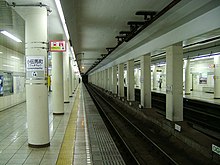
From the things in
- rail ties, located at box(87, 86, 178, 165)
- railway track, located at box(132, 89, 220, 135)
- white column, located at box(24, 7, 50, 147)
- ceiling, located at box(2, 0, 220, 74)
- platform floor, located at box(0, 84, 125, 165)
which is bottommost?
rail ties, located at box(87, 86, 178, 165)

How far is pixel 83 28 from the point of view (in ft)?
33.3

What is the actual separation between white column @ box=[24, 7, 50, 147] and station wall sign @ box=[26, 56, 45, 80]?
0.28ft

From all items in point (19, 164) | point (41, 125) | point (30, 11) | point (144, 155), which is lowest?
point (144, 155)

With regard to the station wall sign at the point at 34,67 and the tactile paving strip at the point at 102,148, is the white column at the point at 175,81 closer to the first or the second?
the tactile paving strip at the point at 102,148

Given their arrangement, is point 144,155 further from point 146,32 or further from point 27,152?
point 146,32

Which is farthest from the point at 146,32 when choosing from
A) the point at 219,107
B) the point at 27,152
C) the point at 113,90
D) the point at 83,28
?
the point at 113,90

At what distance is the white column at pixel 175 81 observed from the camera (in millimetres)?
8898

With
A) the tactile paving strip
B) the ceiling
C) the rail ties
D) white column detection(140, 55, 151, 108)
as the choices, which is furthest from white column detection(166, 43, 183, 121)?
white column detection(140, 55, 151, 108)

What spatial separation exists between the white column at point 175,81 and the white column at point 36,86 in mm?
5187

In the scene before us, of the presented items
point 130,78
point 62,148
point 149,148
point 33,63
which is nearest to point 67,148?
point 62,148

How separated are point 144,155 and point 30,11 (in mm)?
A: 5119

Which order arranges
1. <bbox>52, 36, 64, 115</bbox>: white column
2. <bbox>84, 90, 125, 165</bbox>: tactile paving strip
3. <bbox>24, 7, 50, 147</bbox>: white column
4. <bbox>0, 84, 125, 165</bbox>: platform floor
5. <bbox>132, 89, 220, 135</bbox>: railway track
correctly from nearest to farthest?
<bbox>0, 84, 125, 165</bbox>: platform floor
<bbox>84, 90, 125, 165</bbox>: tactile paving strip
<bbox>24, 7, 50, 147</bbox>: white column
<bbox>52, 36, 64, 115</bbox>: white column
<bbox>132, 89, 220, 135</bbox>: railway track

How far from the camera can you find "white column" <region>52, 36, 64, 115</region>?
1062 cm

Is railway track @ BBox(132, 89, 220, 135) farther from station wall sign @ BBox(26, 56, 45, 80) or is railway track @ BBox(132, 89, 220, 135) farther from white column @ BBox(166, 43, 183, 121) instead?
station wall sign @ BBox(26, 56, 45, 80)
